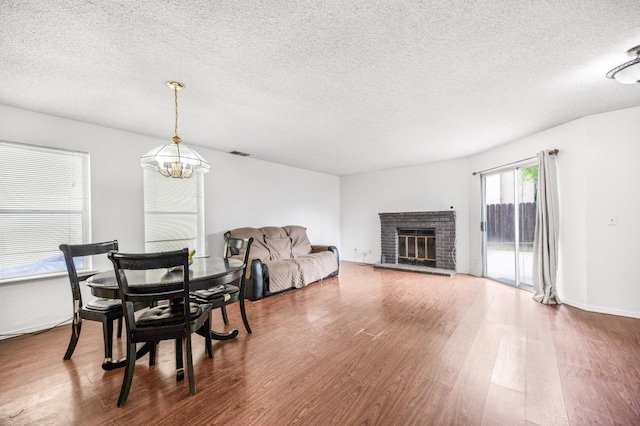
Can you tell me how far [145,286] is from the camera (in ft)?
5.80

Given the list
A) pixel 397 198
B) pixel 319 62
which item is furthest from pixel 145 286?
pixel 397 198

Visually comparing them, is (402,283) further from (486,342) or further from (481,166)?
(481,166)

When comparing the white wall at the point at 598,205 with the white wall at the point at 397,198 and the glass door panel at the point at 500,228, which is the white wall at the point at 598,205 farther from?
the white wall at the point at 397,198

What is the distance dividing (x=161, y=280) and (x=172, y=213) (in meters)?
2.59

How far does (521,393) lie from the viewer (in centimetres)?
176

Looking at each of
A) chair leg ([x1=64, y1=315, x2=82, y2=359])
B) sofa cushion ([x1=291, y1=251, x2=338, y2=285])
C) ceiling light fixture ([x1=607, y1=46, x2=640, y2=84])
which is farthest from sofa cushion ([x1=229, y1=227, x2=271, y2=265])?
ceiling light fixture ([x1=607, y1=46, x2=640, y2=84])

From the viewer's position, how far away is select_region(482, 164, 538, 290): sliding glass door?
4.20 m

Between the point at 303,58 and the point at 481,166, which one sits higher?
the point at 303,58

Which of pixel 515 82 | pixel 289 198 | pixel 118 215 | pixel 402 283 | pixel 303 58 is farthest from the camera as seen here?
pixel 289 198

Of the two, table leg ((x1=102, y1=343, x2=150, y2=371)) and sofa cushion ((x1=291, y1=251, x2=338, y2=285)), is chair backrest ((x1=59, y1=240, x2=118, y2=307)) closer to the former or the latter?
table leg ((x1=102, y1=343, x2=150, y2=371))

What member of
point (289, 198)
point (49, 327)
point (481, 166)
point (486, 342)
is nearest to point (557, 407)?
point (486, 342)

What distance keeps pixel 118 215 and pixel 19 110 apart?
1.48m

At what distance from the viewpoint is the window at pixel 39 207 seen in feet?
9.36

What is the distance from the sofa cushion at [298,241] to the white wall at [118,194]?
1.51ft
